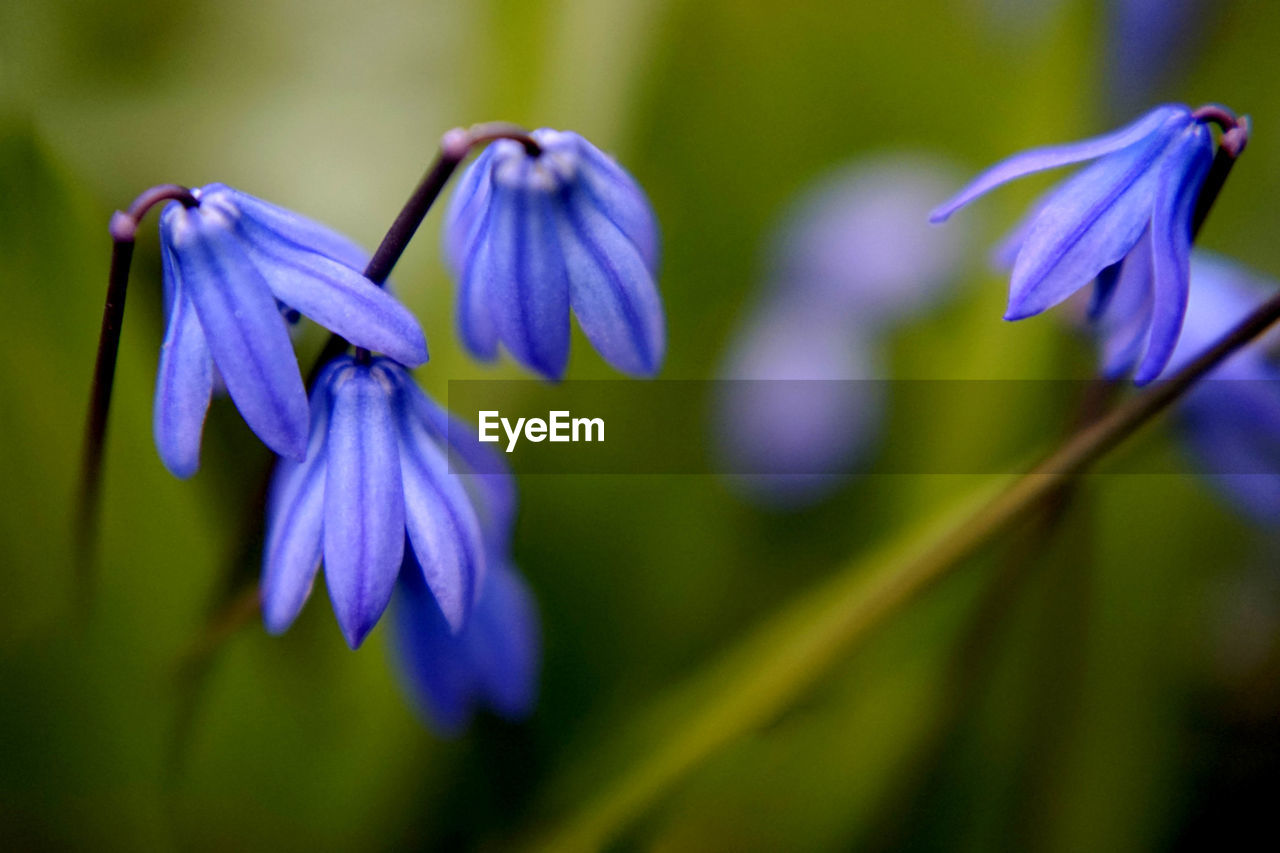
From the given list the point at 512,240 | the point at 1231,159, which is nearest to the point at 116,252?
the point at 512,240

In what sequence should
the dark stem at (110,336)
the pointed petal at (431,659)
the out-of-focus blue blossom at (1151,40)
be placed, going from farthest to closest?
1. the out-of-focus blue blossom at (1151,40)
2. the pointed petal at (431,659)
3. the dark stem at (110,336)

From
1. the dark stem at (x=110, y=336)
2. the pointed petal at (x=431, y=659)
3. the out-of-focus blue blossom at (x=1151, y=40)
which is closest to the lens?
the dark stem at (x=110, y=336)

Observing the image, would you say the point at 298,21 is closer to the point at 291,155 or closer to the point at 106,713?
the point at 291,155

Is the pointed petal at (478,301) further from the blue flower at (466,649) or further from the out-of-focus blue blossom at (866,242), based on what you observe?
the out-of-focus blue blossom at (866,242)

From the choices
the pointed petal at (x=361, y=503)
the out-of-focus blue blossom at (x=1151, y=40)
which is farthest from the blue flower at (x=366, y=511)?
the out-of-focus blue blossom at (x=1151, y=40)

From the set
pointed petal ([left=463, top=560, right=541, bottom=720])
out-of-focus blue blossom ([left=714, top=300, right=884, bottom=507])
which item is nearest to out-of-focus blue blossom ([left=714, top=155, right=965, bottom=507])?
out-of-focus blue blossom ([left=714, top=300, right=884, bottom=507])

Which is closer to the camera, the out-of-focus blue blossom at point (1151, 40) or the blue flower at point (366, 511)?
the blue flower at point (366, 511)

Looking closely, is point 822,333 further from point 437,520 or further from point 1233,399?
point 437,520

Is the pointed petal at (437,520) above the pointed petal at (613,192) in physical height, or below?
below
